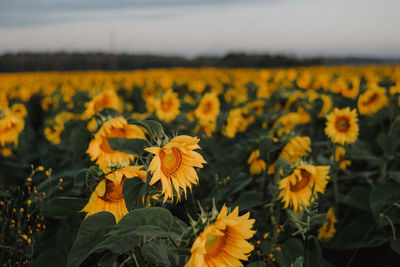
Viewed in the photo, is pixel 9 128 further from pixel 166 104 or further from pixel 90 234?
pixel 90 234

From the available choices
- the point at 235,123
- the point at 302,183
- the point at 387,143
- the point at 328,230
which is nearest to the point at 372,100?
the point at 387,143

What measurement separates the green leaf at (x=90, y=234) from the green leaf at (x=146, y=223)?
16cm

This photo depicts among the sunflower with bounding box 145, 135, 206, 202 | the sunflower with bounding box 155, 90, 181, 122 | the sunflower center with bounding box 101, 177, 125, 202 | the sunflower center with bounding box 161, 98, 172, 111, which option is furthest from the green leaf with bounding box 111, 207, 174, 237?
the sunflower center with bounding box 161, 98, 172, 111

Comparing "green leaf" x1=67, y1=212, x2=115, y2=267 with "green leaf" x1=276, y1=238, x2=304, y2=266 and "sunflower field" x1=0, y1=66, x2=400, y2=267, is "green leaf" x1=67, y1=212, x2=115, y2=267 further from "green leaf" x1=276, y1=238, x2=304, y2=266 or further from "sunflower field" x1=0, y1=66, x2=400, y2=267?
"green leaf" x1=276, y1=238, x2=304, y2=266

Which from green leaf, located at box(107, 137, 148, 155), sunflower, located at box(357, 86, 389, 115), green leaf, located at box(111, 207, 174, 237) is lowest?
green leaf, located at box(111, 207, 174, 237)

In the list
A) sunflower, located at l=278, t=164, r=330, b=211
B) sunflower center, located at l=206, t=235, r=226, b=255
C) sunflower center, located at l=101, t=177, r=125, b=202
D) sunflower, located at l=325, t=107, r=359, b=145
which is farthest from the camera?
sunflower, located at l=325, t=107, r=359, b=145

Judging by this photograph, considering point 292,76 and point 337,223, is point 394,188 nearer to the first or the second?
point 337,223

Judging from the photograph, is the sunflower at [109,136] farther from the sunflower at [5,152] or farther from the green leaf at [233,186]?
the sunflower at [5,152]

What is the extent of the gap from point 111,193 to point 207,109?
3271 mm

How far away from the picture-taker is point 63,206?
5.42 ft

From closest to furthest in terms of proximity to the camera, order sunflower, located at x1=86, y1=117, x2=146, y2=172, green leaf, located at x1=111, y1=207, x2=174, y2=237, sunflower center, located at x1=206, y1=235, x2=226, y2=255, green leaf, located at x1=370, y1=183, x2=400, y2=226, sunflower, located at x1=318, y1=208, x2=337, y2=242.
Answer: green leaf, located at x1=111, y1=207, x2=174, y2=237, sunflower center, located at x1=206, y1=235, x2=226, y2=255, sunflower, located at x1=86, y1=117, x2=146, y2=172, green leaf, located at x1=370, y1=183, x2=400, y2=226, sunflower, located at x1=318, y1=208, x2=337, y2=242

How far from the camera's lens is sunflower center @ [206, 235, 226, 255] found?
1303 millimetres

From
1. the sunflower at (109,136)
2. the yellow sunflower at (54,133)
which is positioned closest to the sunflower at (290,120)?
the sunflower at (109,136)

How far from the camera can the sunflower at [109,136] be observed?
86.2 inches
